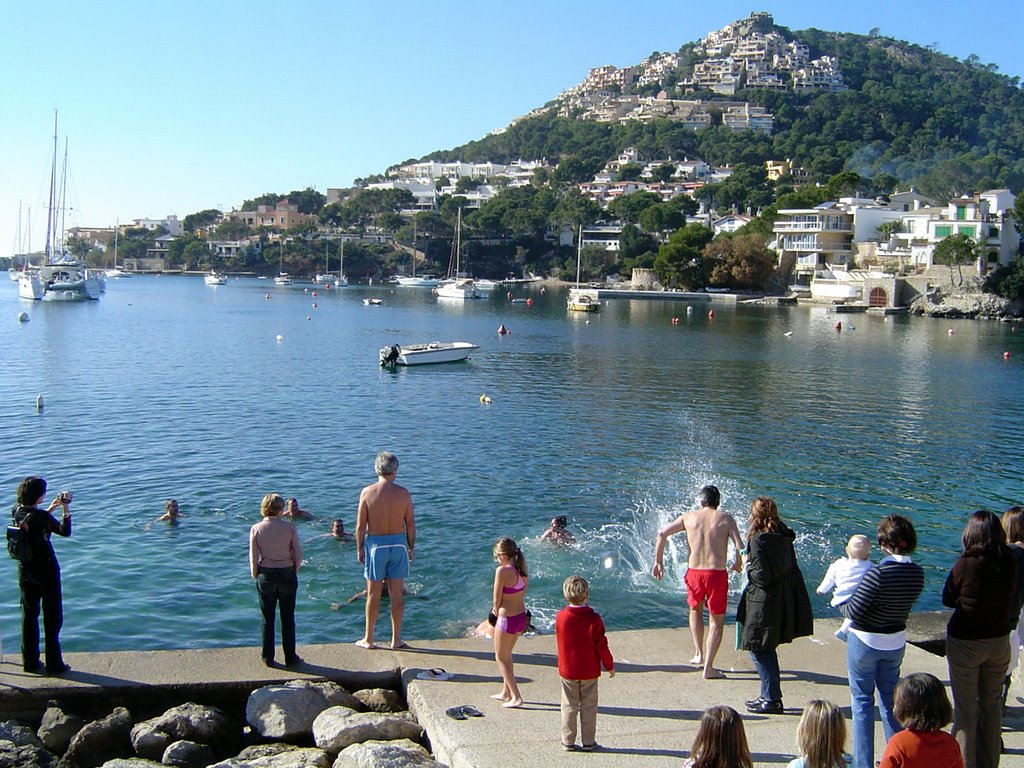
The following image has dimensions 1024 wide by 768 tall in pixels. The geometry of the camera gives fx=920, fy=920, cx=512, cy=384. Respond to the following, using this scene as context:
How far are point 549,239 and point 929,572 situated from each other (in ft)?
548

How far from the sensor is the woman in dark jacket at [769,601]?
741 centimetres

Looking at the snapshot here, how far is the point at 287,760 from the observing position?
7.17 metres

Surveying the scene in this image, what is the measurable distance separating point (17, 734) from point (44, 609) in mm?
1119

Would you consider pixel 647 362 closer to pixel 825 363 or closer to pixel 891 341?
pixel 825 363

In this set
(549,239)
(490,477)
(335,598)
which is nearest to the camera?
(335,598)

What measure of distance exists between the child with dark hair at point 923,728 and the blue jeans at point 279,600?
5400 millimetres

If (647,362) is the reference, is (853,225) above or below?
above

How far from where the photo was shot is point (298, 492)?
20.4 m

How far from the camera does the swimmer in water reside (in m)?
16.3

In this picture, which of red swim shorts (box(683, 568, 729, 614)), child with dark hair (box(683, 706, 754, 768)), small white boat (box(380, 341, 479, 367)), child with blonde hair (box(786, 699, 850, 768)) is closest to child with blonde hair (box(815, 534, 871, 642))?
red swim shorts (box(683, 568, 729, 614))

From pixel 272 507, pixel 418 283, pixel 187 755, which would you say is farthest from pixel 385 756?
pixel 418 283

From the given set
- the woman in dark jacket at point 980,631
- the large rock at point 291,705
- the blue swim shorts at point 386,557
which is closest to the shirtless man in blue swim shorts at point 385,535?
the blue swim shorts at point 386,557

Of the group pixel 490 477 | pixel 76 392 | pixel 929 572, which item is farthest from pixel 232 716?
pixel 76 392

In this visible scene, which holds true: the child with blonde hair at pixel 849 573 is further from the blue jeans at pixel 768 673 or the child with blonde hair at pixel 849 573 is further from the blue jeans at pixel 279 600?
the blue jeans at pixel 279 600
